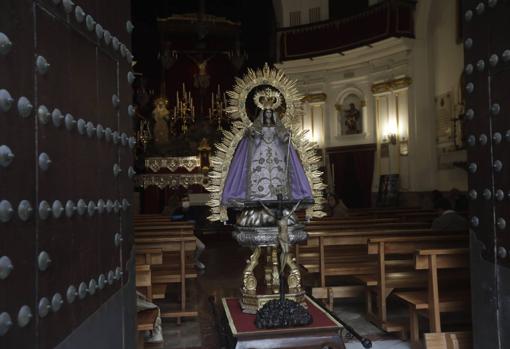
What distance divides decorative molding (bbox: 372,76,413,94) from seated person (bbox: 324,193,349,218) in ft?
12.0

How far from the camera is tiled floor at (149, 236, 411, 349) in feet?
15.8

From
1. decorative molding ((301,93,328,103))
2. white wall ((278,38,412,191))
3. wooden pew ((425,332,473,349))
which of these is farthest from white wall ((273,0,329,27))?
wooden pew ((425,332,473,349))

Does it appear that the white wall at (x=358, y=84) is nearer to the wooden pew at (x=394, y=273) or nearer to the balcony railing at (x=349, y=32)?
the balcony railing at (x=349, y=32)

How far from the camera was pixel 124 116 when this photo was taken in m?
2.65

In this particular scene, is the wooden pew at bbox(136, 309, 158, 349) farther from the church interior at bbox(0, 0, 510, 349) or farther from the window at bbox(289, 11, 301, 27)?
the window at bbox(289, 11, 301, 27)

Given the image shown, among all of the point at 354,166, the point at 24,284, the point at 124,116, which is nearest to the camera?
the point at 24,284

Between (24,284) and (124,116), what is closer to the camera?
(24,284)

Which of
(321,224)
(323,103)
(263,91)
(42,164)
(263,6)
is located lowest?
(321,224)

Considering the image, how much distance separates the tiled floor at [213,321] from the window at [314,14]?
26.5 feet

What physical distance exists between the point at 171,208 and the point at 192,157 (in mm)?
2989

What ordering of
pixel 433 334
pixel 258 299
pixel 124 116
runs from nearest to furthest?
1. pixel 124 116
2. pixel 433 334
3. pixel 258 299

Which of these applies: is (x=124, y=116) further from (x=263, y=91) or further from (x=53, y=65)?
(x=263, y=91)

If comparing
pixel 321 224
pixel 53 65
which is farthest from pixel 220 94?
pixel 53 65

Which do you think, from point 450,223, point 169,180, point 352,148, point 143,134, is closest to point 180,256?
point 450,223
